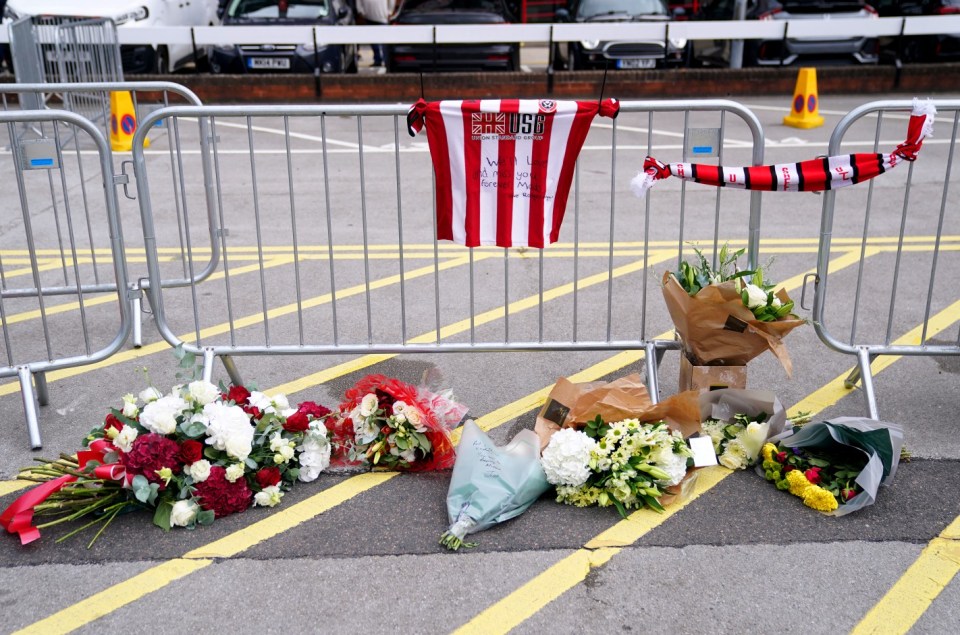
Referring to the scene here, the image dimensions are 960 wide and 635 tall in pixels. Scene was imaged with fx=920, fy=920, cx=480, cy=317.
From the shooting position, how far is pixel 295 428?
4094 millimetres

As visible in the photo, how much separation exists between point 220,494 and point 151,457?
0.32 metres

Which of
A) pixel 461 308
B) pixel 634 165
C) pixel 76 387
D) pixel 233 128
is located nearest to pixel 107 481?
pixel 76 387

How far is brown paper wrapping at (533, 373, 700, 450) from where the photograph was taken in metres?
4.12

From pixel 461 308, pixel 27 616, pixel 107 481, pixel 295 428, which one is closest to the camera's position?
pixel 27 616

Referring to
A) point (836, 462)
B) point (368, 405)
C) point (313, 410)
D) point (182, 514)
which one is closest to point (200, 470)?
point (182, 514)

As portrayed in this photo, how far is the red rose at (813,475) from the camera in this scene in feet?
12.8

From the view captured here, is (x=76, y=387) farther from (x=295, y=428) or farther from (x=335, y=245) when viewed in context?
(x=335, y=245)

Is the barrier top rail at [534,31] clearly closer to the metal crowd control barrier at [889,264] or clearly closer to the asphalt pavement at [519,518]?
the metal crowd control barrier at [889,264]

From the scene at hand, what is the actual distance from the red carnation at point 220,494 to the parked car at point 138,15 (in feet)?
35.4

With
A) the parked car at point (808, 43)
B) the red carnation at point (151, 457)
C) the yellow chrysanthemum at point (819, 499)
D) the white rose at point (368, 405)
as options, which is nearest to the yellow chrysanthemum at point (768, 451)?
the yellow chrysanthemum at point (819, 499)

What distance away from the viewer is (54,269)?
7.12 m

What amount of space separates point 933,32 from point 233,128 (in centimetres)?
1108

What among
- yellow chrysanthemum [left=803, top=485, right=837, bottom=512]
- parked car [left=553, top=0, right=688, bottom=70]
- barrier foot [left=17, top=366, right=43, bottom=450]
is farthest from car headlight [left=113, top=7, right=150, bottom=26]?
yellow chrysanthemum [left=803, top=485, right=837, bottom=512]

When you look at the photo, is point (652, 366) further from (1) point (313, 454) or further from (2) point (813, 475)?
(1) point (313, 454)
